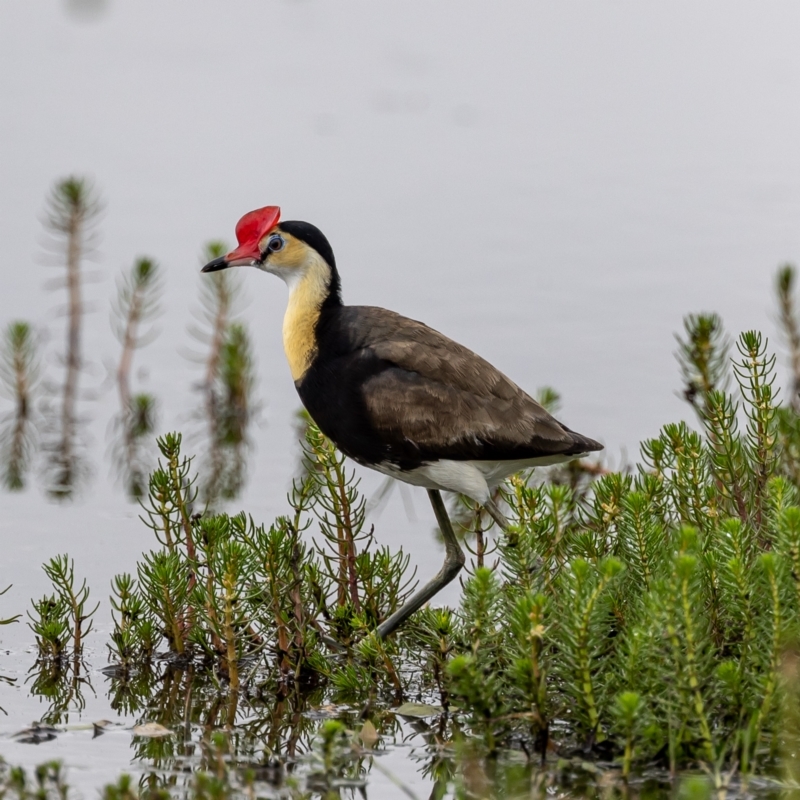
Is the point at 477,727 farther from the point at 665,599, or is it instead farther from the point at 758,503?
the point at 758,503

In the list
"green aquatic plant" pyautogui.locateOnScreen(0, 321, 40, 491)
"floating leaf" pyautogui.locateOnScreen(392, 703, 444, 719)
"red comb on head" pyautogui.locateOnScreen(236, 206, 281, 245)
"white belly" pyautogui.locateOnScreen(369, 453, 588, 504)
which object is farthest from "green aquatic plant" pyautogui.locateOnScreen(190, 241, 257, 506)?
"floating leaf" pyautogui.locateOnScreen(392, 703, 444, 719)

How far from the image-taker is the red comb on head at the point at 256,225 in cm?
733

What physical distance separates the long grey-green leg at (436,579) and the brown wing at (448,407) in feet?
1.72

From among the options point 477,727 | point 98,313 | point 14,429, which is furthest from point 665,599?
point 98,313

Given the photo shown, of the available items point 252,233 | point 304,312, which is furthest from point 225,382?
point 304,312

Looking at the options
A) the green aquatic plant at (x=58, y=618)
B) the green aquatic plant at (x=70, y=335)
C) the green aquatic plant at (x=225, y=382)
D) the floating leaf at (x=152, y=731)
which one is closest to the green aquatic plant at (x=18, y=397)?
the green aquatic plant at (x=70, y=335)

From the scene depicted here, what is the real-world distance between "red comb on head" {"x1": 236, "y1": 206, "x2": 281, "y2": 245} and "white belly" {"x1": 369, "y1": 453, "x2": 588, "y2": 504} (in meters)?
1.42

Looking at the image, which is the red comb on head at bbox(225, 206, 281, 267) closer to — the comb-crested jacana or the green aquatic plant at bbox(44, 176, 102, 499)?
the comb-crested jacana

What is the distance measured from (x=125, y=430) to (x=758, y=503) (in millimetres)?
4801

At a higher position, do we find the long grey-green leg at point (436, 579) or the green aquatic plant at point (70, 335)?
the green aquatic plant at point (70, 335)

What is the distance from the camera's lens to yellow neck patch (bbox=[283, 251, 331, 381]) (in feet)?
22.5

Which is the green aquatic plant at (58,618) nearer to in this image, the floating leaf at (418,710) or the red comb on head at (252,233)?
the floating leaf at (418,710)

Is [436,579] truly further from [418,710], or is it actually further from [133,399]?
[133,399]

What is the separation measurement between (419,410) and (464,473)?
0.34 meters
